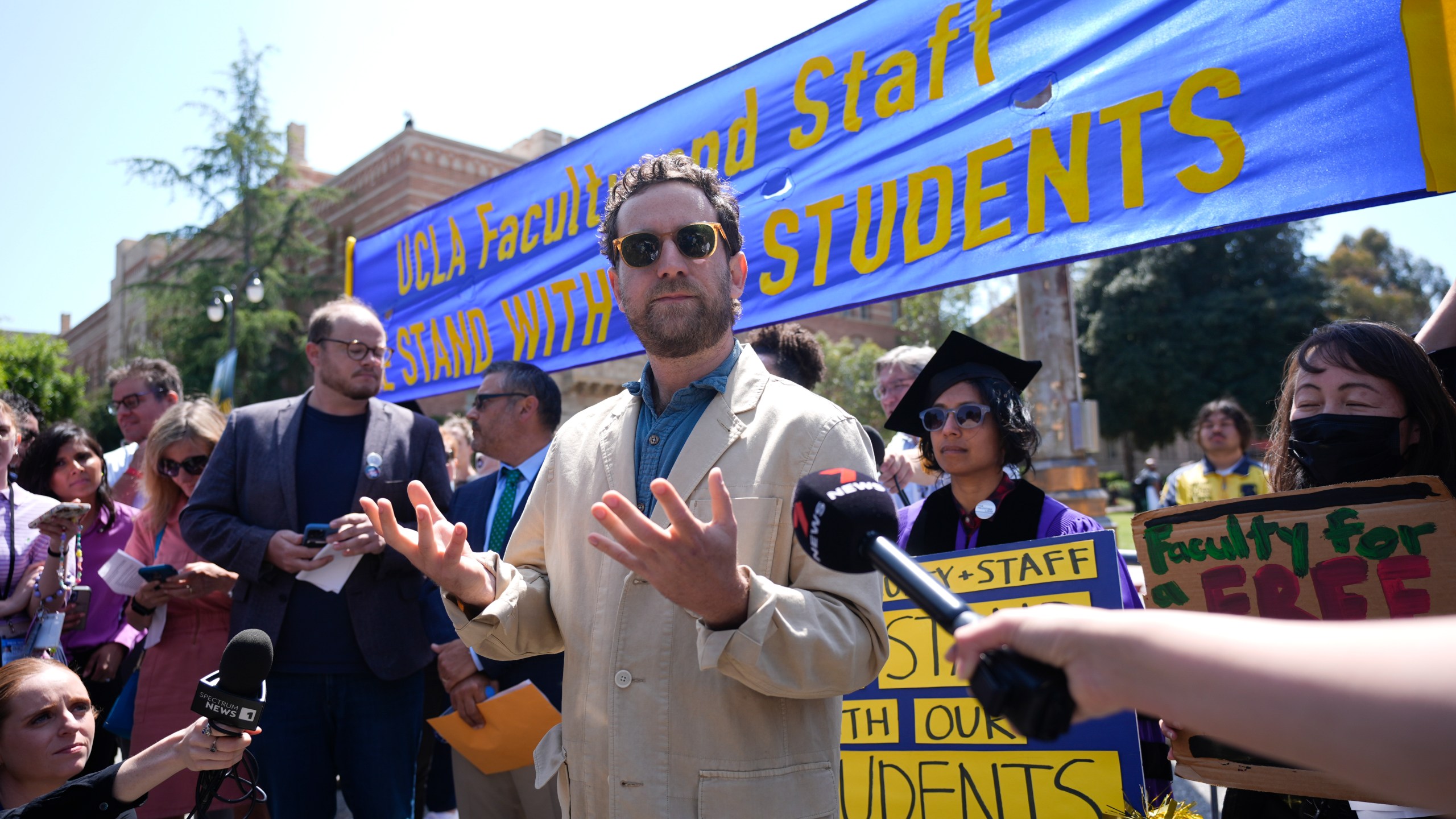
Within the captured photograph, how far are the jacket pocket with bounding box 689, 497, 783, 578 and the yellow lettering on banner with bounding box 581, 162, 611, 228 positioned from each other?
156 inches

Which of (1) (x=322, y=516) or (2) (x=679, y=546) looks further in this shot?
(1) (x=322, y=516)

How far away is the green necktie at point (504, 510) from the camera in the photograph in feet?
14.0

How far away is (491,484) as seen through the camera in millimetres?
4613

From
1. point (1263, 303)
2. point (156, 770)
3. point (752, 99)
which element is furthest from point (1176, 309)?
point (156, 770)

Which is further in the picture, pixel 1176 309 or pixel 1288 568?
pixel 1176 309

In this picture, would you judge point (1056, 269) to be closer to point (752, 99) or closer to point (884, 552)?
point (752, 99)

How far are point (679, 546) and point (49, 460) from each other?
5.62 metres

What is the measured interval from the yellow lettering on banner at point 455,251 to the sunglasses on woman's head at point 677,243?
4.56m

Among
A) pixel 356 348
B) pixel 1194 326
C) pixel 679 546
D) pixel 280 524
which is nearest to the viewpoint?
pixel 679 546

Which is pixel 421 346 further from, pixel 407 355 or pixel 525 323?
pixel 525 323

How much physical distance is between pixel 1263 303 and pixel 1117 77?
41001 millimetres

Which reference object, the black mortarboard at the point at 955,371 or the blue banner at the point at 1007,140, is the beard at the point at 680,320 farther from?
the blue banner at the point at 1007,140

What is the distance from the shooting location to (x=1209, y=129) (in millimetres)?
3125

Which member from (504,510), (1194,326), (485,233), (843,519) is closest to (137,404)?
(485,233)
